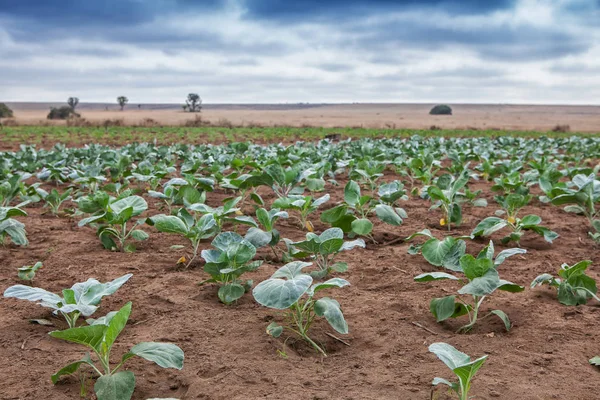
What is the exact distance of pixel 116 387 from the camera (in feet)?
6.29

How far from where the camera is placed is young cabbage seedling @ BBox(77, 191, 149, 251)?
379 cm

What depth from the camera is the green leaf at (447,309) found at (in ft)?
8.79

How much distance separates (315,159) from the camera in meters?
9.17

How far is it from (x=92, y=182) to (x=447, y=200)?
13.5 ft

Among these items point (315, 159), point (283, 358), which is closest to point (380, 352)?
point (283, 358)

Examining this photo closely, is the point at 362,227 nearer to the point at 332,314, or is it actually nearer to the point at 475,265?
the point at 475,265

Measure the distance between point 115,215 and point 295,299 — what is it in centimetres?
211

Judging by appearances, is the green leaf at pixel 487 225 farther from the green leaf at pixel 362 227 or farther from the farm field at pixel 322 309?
the green leaf at pixel 362 227

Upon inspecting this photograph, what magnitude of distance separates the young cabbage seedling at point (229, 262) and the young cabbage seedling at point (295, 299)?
1.01ft

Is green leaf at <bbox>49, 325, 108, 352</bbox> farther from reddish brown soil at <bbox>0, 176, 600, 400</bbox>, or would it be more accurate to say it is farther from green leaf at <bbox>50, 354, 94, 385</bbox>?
reddish brown soil at <bbox>0, 176, 600, 400</bbox>

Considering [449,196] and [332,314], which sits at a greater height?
[449,196]

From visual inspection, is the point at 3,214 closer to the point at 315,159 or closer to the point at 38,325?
the point at 38,325

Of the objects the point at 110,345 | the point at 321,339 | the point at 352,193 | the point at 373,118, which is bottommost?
the point at 321,339

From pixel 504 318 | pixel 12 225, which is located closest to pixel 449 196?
pixel 504 318
